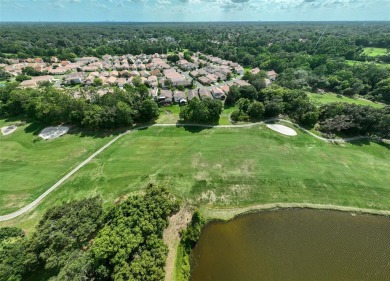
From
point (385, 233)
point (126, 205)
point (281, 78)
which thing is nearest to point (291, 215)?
point (385, 233)

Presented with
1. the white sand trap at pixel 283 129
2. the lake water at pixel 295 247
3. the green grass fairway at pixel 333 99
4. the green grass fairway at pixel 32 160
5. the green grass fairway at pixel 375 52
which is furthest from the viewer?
the green grass fairway at pixel 375 52

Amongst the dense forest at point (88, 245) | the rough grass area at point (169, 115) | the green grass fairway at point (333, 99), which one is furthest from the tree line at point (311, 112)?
the dense forest at point (88, 245)

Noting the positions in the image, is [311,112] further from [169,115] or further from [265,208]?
[169,115]

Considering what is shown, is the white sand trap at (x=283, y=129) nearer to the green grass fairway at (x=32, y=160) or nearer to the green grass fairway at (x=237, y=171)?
the green grass fairway at (x=237, y=171)

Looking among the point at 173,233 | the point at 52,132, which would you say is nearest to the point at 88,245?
the point at 173,233

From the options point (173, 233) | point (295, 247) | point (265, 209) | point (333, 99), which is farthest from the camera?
point (333, 99)
